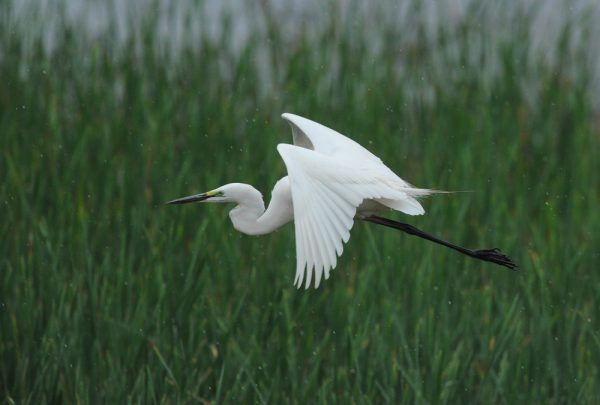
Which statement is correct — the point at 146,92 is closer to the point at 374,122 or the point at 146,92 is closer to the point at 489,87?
the point at 374,122

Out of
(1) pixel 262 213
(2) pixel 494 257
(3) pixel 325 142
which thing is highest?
(3) pixel 325 142

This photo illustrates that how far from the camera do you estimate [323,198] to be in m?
2.77

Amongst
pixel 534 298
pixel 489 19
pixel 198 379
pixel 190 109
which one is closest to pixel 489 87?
pixel 489 19

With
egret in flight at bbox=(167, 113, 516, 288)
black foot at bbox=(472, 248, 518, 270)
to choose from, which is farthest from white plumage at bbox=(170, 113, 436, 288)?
black foot at bbox=(472, 248, 518, 270)

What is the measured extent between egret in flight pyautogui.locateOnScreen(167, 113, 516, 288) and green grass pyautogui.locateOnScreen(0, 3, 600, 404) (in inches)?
12.8

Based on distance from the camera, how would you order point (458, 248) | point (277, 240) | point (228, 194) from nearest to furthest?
point (228, 194) → point (458, 248) → point (277, 240)

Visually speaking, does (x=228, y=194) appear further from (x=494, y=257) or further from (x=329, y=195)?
(x=494, y=257)

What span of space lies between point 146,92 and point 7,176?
1017mm

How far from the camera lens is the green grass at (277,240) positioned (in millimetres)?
3389

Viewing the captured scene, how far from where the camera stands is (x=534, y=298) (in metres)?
3.83

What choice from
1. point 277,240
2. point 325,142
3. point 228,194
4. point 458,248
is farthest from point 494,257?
point 228,194

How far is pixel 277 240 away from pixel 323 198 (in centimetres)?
125

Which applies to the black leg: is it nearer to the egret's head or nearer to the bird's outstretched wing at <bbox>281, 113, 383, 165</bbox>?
the bird's outstretched wing at <bbox>281, 113, 383, 165</bbox>

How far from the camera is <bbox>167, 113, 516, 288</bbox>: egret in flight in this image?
260 centimetres
